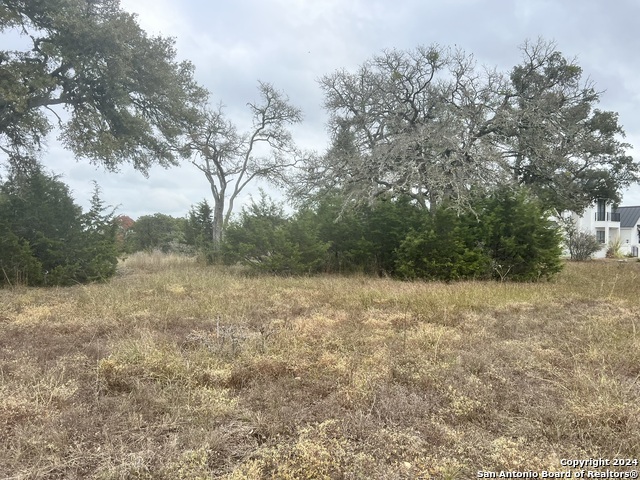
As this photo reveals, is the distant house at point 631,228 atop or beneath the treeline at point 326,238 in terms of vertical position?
atop

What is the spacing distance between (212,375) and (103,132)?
8170mm

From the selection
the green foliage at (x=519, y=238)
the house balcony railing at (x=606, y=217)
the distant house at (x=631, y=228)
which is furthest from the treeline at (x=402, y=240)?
the distant house at (x=631, y=228)

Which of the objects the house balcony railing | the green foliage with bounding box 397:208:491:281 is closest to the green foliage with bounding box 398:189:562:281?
the green foliage with bounding box 397:208:491:281

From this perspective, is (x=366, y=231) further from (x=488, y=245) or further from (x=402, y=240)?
(x=488, y=245)

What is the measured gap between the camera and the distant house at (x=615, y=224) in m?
37.9

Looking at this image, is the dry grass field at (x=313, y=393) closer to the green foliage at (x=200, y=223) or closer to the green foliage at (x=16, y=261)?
the green foliage at (x=16, y=261)

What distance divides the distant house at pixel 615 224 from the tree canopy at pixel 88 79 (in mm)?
40432

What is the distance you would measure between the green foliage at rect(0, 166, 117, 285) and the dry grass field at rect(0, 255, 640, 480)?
12.7ft

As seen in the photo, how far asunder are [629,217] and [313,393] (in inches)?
2036

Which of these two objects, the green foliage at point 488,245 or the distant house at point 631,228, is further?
the distant house at point 631,228

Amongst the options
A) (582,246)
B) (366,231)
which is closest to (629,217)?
(582,246)

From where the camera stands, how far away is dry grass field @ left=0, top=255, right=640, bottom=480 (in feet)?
6.63

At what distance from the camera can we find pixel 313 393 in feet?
9.33

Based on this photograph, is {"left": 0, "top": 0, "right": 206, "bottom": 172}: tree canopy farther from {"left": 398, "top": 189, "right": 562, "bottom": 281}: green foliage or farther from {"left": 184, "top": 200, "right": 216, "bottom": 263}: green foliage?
{"left": 184, "top": 200, "right": 216, "bottom": 263}: green foliage
